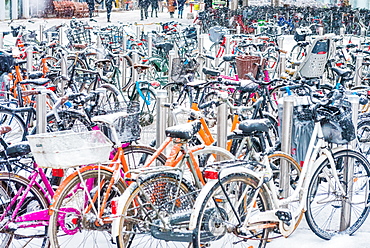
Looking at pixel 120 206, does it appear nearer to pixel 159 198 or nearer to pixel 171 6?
pixel 159 198

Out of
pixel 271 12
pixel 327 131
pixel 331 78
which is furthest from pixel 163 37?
pixel 271 12

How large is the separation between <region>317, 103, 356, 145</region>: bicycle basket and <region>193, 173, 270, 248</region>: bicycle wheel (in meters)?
0.79

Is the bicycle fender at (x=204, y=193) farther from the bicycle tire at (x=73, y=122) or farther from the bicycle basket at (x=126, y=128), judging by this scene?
the bicycle tire at (x=73, y=122)

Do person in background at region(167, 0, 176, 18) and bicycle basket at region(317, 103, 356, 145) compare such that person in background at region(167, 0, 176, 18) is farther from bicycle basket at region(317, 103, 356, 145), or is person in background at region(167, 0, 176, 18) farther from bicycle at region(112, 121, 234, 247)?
bicycle at region(112, 121, 234, 247)

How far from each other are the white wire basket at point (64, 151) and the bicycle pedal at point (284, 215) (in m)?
1.17

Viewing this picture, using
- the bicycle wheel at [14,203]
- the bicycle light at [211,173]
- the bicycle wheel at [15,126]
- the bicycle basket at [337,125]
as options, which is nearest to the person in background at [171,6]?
the bicycle wheel at [15,126]

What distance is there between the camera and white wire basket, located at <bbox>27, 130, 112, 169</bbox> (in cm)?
381

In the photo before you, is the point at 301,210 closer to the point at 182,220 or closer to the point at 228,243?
the point at 228,243

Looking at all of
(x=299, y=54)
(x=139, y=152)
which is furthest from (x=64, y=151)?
(x=299, y=54)

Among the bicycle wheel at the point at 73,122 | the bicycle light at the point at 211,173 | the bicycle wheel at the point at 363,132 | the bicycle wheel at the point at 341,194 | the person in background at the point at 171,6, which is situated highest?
the person in background at the point at 171,6

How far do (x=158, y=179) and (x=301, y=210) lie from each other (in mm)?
1124

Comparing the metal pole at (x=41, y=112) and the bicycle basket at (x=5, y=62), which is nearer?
the metal pole at (x=41, y=112)

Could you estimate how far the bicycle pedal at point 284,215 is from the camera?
163 inches

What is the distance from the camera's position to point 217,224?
3.93 metres
